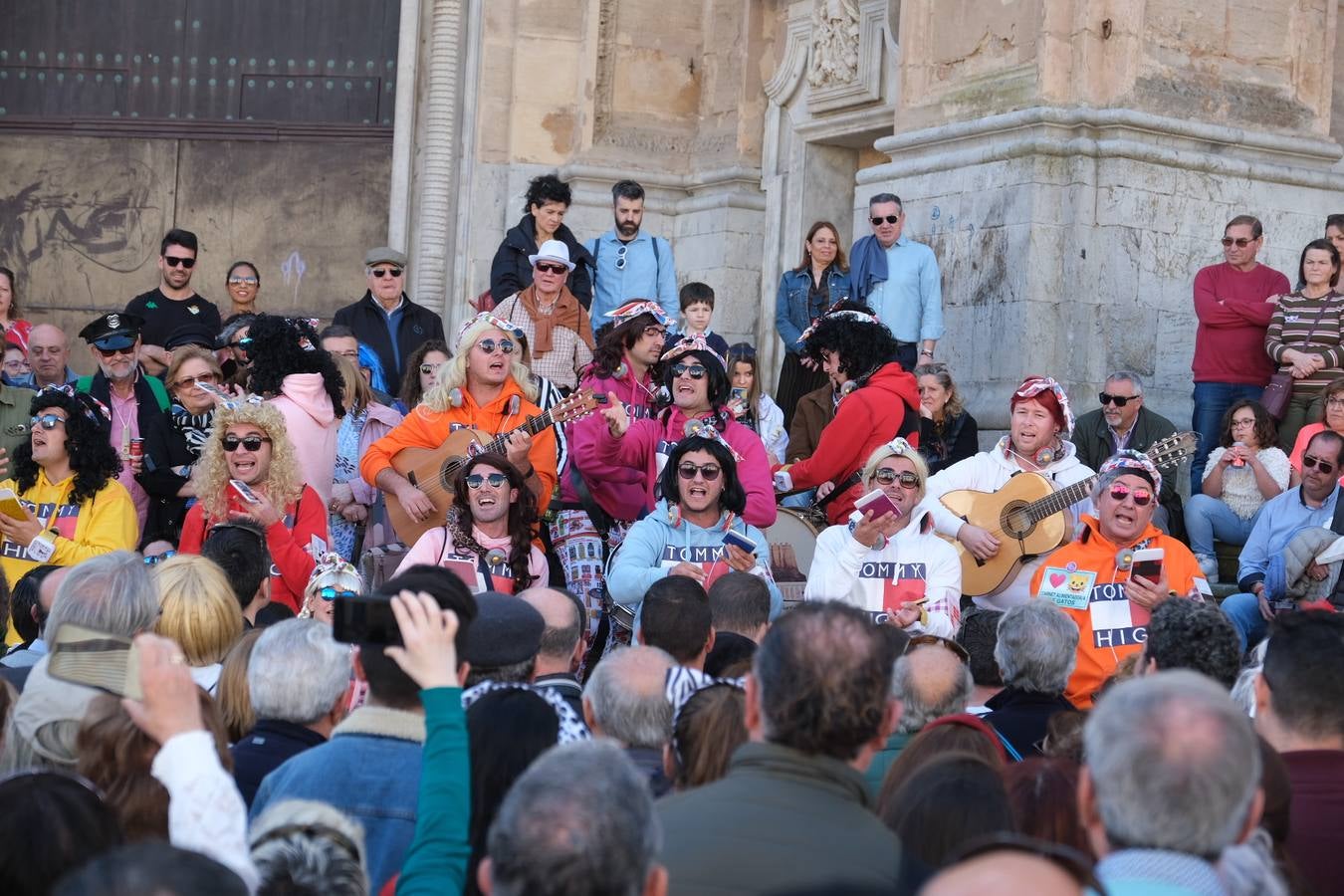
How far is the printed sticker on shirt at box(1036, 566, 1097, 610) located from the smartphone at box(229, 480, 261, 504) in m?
3.37

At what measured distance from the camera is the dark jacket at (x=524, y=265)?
36.1 feet

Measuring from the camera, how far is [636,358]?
9156mm

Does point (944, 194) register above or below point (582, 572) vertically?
above

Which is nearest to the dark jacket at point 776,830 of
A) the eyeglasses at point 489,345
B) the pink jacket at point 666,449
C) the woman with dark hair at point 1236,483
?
the pink jacket at point 666,449

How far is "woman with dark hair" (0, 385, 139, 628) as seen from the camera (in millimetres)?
8234

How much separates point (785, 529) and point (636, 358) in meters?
1.15

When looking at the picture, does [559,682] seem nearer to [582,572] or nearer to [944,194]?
[582,572]

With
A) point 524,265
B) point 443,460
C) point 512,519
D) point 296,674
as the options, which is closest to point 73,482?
point 443,460

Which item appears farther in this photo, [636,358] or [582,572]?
[636,358]

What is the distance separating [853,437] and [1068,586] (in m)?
1.78

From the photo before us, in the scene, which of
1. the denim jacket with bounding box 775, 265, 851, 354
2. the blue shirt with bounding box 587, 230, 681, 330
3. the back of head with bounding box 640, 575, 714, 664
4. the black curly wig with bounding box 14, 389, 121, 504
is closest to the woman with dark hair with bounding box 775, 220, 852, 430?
the denim jacket with bounding box 775, 265, 851, 354

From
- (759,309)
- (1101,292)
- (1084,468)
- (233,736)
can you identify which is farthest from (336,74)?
(233,736)

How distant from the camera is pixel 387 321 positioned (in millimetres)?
10977

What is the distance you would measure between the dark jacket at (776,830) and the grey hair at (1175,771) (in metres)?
0.43
